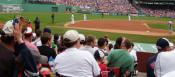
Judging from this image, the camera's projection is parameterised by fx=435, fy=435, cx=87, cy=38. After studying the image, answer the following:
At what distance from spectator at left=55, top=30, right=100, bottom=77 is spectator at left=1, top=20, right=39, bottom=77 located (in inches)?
17.6

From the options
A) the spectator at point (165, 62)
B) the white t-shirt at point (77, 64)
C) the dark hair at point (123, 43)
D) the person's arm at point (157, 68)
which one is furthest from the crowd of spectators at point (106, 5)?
the white t-shirt at point (77, 64)

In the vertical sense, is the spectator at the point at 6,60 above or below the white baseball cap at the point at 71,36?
below

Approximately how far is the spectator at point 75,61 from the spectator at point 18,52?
45 cm

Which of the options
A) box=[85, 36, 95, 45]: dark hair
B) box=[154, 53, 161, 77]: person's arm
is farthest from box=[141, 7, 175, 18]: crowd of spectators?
box=[154, 53, 161, 77]: person's arm

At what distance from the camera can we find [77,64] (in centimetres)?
609

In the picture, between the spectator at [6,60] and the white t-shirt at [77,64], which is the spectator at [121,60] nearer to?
the white t-shirt at [77,64]

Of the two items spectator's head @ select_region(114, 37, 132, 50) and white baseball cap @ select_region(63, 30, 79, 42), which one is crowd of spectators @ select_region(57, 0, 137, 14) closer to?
spectator's head @ select_region(114, 37, 132, 50)

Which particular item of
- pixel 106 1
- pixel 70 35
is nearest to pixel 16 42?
pixel 70 35

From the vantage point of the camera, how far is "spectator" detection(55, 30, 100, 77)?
239 inches

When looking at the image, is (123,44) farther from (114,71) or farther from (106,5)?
(106,5)

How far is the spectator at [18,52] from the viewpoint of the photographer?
584 cm

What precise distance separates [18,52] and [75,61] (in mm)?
802

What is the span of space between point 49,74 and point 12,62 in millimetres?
1214

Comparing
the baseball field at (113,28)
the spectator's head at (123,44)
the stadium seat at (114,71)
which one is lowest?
the baseball field at (113,28)
